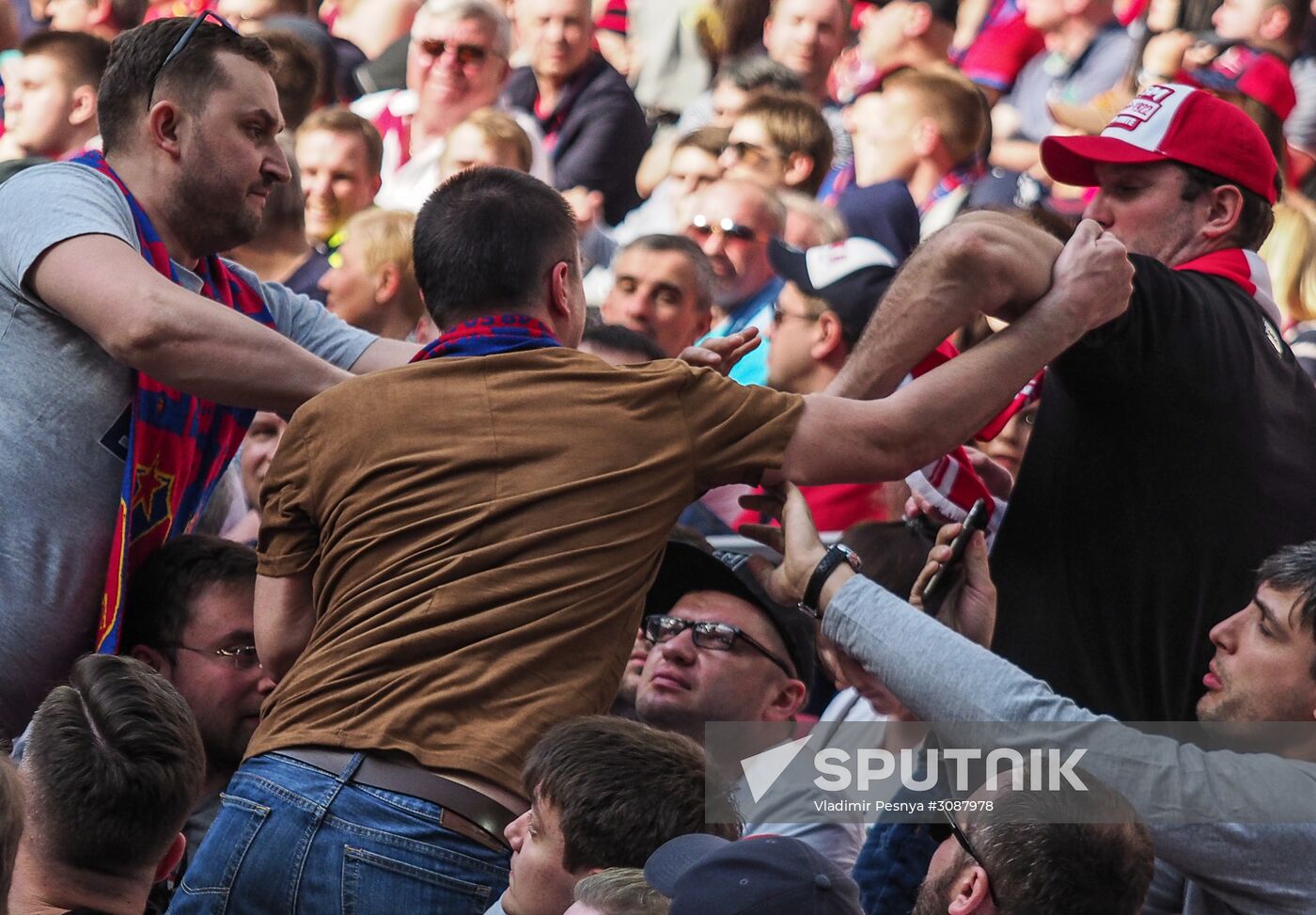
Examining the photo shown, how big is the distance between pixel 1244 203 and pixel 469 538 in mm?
1847

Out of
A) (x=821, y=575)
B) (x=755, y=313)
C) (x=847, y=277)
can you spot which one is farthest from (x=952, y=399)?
(x=755, y=313)

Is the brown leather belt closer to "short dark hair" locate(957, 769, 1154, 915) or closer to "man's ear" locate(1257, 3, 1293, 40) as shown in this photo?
"short dark hair" locate(957, 769, 1154, 915)

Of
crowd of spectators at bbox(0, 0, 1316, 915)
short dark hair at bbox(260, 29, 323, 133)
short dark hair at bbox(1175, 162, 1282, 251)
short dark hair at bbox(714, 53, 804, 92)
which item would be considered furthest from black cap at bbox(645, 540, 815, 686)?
short dark hair at bbox(260, 29, 323, 133)

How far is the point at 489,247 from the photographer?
300cm

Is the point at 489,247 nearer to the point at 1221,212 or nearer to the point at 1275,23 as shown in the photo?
the point at 1221,212

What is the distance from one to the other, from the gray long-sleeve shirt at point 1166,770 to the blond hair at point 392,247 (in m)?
3.39

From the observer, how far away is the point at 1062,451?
3.52m

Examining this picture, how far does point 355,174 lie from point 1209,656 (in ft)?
14.7

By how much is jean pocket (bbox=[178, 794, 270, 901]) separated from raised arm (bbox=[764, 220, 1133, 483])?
3.16 feet

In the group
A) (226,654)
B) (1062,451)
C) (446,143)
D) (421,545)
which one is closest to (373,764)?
(421,545)

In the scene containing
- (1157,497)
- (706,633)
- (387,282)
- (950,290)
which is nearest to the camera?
(950,290)

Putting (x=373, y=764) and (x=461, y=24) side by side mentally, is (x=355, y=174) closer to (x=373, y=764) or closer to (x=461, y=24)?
(x=461, y=24)

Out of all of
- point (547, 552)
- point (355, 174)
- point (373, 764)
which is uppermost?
point (547, 552)

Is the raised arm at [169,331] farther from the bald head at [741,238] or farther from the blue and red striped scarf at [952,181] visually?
the blue and red striped scarf at [952,181]
